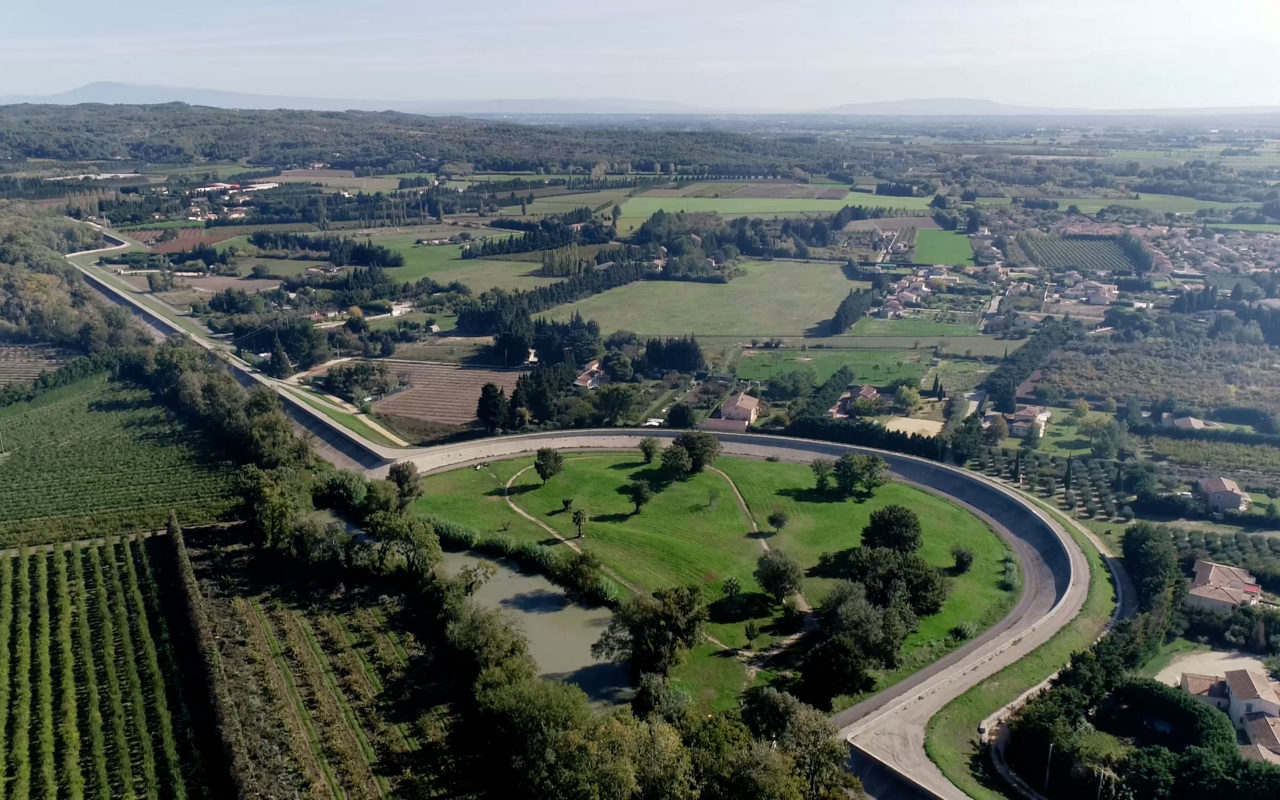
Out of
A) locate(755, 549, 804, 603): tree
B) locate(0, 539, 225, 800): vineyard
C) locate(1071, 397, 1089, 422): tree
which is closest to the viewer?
locate(0, 539, 225, 800): vineyard

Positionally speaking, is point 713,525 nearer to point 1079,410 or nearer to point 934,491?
point 934,491

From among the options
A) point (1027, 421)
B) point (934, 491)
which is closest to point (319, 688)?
point (934, 491)

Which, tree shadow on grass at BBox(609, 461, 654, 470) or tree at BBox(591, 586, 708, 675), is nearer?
tree at BBox(591, 586, 708, 675)

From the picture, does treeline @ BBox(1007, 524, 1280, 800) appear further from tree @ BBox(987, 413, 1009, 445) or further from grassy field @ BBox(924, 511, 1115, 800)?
tree @ BBox(987, 413, 1009, 445)

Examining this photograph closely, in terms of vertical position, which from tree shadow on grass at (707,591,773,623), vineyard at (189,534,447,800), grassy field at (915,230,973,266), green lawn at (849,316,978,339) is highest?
grassy field at (915,230,973,266)

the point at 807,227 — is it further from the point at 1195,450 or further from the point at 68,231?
the point at 68,231

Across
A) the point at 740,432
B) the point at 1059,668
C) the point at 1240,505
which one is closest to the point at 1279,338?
the point at 1240,505

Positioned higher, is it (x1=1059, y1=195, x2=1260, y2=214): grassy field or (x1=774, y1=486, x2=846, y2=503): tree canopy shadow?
(x1=1059, y1=195, x2=1260, y2=214): grassy field

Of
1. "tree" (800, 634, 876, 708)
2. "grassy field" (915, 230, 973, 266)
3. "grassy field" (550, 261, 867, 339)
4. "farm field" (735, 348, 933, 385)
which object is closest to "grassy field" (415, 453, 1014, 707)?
"tree" (800, 634, 876, 708)
